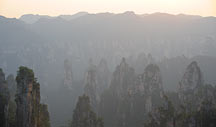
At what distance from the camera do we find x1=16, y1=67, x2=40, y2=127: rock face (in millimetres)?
42594

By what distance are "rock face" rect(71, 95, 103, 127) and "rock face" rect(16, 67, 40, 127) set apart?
23.2 meters

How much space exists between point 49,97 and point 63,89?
10343 mm

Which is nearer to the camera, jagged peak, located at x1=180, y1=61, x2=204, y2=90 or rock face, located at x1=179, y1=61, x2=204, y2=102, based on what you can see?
rock face, located at x1=179, y1=61, x2=204, y2=102

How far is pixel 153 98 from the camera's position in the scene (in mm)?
97500

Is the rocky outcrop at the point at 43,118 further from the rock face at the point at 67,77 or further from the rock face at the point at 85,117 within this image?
the rock face at the point at 67,77

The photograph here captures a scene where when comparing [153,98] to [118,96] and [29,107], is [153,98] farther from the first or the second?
[29,107]

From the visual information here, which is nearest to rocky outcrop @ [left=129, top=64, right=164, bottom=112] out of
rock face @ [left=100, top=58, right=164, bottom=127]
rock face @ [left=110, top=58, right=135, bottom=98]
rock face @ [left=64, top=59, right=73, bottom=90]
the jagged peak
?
rock face @ [left=100, top=58, right=164, bottom=127]

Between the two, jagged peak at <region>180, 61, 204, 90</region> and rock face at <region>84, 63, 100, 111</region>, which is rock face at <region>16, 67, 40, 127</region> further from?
rock face at <region>84, 63, 100, 111</region>

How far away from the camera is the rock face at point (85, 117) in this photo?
6544 cm

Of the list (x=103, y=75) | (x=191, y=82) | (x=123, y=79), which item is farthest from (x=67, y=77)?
(x=191, y=82)

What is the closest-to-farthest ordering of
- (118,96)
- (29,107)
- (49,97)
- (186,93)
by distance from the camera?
(29,107) < (186,93) < (118,96) < (49,97)

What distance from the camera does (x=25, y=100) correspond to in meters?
42.6

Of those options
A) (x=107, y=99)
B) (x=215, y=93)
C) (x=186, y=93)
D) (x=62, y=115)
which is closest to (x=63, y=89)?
(x=62, y=115)

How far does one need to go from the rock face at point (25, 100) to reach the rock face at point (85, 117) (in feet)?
76.3
